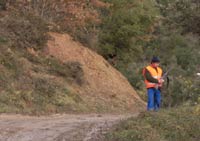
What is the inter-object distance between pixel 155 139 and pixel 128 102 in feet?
Result: 48.7

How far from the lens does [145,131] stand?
11547 millimetres

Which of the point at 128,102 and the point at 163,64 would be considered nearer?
the point at 128,102

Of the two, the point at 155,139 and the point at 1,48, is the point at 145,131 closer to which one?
the point at 155,139

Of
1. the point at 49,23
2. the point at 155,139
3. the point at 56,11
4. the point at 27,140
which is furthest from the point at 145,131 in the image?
the point at 56,11

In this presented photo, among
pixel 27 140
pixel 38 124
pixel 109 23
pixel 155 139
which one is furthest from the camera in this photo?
pixel 109 23

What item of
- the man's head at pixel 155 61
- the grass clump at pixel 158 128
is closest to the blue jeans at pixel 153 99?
the man's head at pixel 155 61

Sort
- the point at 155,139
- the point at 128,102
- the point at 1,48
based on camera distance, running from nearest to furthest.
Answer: the point at 155,139 < the point at 1,48 < the point at 128,102

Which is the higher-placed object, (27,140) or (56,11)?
(56,11)

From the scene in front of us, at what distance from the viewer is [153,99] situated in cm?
1664

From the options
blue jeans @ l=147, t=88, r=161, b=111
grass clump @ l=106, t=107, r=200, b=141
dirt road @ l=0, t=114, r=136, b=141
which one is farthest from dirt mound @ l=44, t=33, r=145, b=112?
grass clump @ l=106, t=107, r=200, b=141

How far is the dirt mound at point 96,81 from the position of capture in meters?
23.8

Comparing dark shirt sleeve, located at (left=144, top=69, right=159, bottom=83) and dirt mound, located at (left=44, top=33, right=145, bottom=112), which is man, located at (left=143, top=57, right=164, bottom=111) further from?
dirt mound, located at (left=44, top=33, right=145, bottom=112)

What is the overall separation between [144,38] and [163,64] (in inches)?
263

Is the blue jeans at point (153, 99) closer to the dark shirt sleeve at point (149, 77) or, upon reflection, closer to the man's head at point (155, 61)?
the dark shirt sleeve at point (149, 77)
